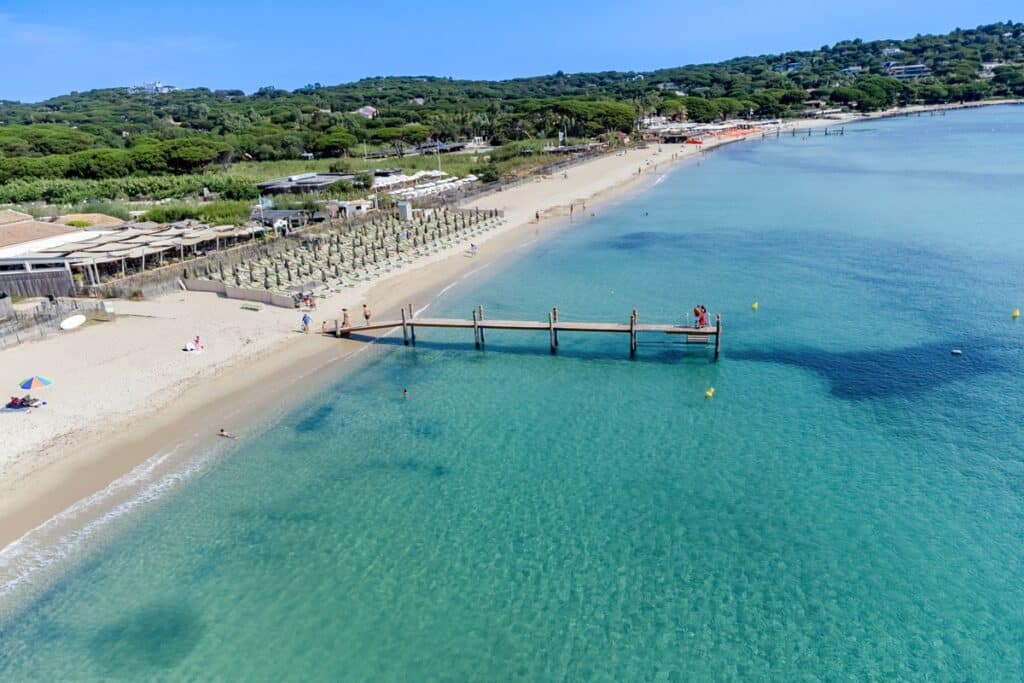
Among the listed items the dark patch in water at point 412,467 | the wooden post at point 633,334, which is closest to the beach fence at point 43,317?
the dark patch in water at point 412,467

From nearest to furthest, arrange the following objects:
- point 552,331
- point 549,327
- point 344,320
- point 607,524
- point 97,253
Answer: point 607,524 → point 549,327 → point 552,331 → point 344,320 → point 97,253

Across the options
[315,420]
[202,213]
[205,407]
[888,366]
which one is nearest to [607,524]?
[315,420]

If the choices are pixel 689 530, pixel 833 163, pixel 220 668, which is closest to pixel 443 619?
pixel 220 668

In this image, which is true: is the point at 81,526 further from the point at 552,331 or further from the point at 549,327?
the point at 552,331

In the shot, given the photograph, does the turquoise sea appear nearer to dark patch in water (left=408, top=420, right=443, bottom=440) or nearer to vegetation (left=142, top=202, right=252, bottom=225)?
dark patch in water (left=408, top=420, right=443, bottom=440)

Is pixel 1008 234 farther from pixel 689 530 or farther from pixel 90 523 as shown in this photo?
pixel 90 523

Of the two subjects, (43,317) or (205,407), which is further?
(43,317)

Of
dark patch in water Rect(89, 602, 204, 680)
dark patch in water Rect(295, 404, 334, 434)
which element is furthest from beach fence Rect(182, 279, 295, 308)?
dark patch in water Rect(89, 602, 204, 680)

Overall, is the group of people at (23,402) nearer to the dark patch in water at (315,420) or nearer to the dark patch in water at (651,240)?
the dark patch in water at (315,420)
